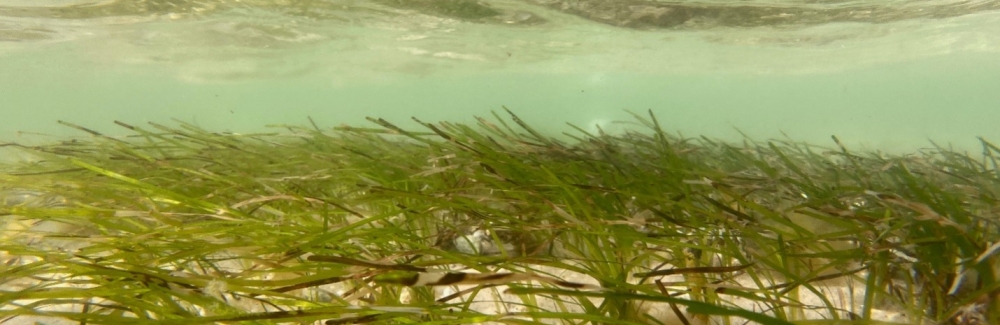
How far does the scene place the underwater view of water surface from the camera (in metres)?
1.31

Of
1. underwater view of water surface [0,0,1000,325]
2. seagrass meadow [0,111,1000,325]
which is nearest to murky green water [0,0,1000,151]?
underwater view of water surface [0,0,1000,325]

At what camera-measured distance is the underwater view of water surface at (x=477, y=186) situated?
1311 mm

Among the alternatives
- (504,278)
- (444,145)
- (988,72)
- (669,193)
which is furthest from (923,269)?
(988,72)

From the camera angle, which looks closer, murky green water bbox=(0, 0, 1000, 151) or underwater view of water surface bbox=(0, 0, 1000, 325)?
underwater view of water surface bbox=(0, 0, 1000, 325)

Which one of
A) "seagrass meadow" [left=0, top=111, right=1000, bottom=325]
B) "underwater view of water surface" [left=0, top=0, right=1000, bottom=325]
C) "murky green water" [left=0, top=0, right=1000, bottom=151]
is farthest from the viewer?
"murky green water" [left=0, top=0, right=1000, bottom=151]

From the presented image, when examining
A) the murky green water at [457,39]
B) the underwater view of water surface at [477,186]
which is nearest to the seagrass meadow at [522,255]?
the underwater view of water surface at [477,186]

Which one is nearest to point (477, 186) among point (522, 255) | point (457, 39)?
point (522, 255)

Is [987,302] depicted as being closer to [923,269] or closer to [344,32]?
[923,269]

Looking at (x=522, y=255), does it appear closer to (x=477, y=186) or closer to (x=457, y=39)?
(x=477, y=186)

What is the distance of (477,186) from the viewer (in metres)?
2.10

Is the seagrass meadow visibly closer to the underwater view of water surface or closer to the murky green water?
the underwater view of water surface

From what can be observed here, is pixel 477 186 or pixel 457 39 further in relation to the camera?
pixel 457 39

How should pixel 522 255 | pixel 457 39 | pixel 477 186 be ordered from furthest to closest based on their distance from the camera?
pixel 457 39
pixel 477 186
pixel 522 255

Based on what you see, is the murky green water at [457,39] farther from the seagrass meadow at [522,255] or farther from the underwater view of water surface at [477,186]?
the seagrass meadow at [522,255]
